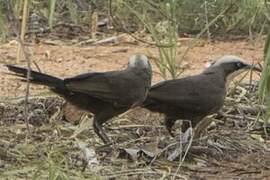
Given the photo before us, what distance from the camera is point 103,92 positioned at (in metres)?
5.11

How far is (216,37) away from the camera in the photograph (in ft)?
30.7

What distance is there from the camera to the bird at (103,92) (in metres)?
5.07

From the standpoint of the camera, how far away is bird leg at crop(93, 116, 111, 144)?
5066 mm

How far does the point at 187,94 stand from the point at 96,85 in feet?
1.87

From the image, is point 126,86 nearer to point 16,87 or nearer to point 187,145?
point 187,145

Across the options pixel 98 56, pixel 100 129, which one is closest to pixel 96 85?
pixel 100 129

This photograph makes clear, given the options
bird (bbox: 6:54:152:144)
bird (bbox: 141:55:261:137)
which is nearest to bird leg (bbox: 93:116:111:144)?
bird (bbox: 6:54:152:144)

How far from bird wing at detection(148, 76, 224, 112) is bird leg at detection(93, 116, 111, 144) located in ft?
1.09

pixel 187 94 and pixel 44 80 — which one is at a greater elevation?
pixel 44 80

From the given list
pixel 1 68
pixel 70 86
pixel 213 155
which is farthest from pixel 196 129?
pixel 1 68

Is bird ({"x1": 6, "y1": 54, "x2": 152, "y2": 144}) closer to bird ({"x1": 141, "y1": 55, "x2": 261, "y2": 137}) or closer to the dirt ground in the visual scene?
bird ({"x1": 141, "y1": 55, "x2": 261, "y2": 137})

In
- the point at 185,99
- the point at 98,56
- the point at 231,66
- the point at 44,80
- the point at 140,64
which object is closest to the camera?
the point at 44,80

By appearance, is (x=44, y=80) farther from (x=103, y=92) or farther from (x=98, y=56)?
(x=98, y=56)

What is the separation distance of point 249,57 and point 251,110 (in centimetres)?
230
